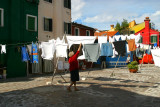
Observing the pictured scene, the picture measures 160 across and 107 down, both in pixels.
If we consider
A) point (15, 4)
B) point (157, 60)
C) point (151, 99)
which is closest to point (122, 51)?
point (157, 60)

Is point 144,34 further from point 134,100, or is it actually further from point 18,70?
point 134,100

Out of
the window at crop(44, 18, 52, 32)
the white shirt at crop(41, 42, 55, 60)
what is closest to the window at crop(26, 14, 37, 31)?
the window at crop(44, 18, 52, 32)

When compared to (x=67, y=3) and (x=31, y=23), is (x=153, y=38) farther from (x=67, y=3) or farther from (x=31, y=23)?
(x=31, y=23)

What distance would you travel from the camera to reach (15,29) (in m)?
14.9

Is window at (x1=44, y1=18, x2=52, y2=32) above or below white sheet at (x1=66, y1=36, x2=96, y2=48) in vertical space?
above

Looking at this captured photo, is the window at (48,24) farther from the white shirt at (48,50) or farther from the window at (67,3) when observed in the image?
the white shirt at (48,50)

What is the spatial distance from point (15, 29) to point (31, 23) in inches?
81.3

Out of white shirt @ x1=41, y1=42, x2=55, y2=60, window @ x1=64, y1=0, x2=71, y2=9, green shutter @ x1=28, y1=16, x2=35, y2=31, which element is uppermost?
window @ x1=64, y1=0, x2=71, y2=9

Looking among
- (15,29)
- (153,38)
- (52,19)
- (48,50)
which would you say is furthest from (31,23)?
(153,38)

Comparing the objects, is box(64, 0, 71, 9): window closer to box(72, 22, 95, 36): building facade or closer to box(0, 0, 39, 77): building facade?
box(72, 22, 95, 36): building facade

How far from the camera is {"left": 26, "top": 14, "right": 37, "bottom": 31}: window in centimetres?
1616

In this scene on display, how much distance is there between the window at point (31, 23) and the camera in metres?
16.2

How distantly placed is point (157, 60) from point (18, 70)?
11.8 meters

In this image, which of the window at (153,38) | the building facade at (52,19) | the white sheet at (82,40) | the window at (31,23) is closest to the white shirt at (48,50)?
the white sheet at (82,40)
